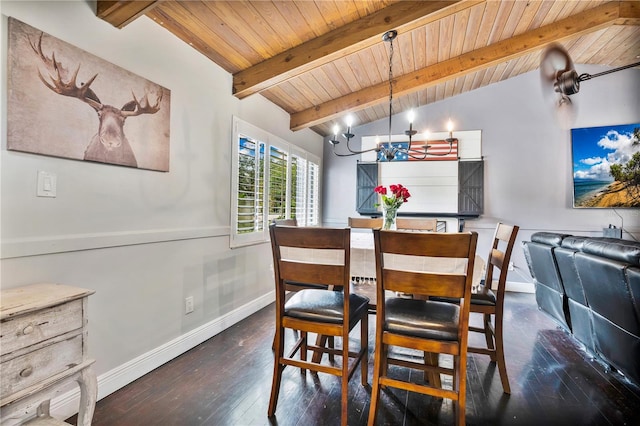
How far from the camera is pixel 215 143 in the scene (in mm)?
2678

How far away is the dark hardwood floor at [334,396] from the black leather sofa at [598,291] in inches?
9.1

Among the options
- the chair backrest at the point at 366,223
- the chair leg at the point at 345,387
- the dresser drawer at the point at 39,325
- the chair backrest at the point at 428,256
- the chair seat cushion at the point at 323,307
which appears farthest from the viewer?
the chair backrest at the point at 366,223

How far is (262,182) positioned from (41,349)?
95.6 inches

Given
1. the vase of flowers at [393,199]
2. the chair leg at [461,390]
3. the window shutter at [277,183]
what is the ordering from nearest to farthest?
the chair leg at [461,390] < the vase of flowers at [393,199] < the window shutter at [277,183]

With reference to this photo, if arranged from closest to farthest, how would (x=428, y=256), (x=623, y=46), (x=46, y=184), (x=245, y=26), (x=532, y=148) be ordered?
(x=428, y=256) < (x=46, y=184) < (x=245, y=26) < (x=623, y=46) < (x=532, y=148)

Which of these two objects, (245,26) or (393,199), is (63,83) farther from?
(393,199)

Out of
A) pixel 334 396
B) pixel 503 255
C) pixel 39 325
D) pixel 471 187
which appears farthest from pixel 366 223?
pixel 39 325

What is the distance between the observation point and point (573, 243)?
215cm

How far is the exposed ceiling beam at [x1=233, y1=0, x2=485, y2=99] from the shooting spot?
236cm

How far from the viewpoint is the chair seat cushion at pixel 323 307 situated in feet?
5.32

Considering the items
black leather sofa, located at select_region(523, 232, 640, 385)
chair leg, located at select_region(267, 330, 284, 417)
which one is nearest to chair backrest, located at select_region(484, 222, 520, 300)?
black leather sofa, located at select_region(523, 232, 640, 385)

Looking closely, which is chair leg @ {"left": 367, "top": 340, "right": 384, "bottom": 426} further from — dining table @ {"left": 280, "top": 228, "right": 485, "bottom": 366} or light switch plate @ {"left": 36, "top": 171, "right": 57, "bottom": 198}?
light switch plate @ {"left": 36, "top": 171, "right": 57, "bottom": 198}

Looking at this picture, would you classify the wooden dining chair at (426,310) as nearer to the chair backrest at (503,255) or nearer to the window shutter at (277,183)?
the chair backrest at (503,255)

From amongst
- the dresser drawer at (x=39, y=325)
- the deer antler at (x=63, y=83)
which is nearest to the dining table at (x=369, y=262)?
the dresser drawer at (x=39, y=325)
